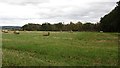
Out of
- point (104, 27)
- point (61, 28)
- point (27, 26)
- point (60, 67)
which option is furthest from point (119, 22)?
point (27, 26)

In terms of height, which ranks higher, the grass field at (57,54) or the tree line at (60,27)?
the tree line at (60,27)

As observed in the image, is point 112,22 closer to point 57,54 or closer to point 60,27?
point 57,54

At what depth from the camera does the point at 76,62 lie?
2267 centimetres

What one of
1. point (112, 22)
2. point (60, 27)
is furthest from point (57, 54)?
point (60, 27)

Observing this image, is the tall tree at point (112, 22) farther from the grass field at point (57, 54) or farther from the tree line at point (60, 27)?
the grass field at point (57, 54)

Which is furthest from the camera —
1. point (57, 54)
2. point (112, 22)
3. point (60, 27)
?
point (60, 27)

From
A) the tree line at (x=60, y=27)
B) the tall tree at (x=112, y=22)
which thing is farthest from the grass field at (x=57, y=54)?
the tree line at (x=60, y=27)

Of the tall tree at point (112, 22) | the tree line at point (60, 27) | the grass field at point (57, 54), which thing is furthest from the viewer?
the tree line at point (60, 27)

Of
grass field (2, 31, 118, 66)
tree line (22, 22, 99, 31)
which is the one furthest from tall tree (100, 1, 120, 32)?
grass field (2, 31, 118, 66)

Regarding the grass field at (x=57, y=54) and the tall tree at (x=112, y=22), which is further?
the tall tree at (x=112, y=22)

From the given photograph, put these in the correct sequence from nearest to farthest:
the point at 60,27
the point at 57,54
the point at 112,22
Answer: the point at 57,54
the point at 112,22
the point at 60,27

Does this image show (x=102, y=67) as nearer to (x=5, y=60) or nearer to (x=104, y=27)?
(x=5, y=60)

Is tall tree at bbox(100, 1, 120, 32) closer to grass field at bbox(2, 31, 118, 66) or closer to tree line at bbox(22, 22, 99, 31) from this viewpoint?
tree line at bbox(22, 22, 99, 31)

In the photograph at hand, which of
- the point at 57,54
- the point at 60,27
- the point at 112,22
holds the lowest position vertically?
the point at 57,54
